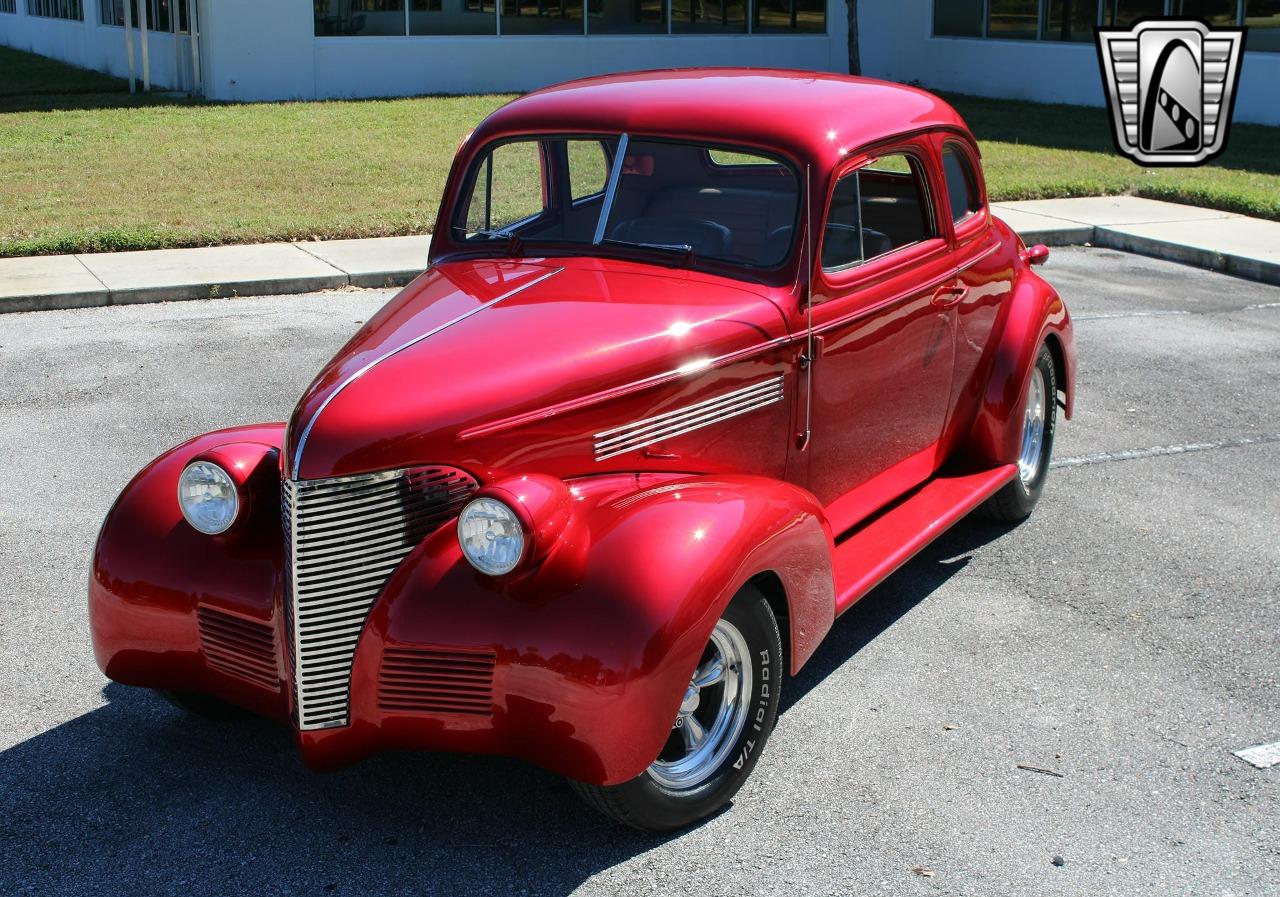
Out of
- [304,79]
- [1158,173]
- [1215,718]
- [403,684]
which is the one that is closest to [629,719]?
[403,684]

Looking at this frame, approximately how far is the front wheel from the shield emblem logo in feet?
51.3

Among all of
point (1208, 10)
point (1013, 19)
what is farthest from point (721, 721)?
point (1013, 19)

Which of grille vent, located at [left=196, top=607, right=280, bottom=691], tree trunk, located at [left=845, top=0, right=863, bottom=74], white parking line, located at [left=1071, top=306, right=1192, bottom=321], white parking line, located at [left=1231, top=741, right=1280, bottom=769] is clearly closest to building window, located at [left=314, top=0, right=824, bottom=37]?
tree trunk, located at [left=845, top=0, right=863, bottom=74]

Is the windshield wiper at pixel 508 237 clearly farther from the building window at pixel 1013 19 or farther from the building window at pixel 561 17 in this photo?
the building window at pixel 1013 19

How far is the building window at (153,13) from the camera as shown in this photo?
23.8 meters

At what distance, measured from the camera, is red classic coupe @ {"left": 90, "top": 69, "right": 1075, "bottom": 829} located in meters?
3.49

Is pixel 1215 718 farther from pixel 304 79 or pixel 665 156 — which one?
pixel 304 79

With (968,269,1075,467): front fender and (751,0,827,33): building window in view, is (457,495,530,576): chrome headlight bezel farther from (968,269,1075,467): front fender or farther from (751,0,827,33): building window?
(751,0,827,33): building window

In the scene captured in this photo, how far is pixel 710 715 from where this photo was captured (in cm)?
393

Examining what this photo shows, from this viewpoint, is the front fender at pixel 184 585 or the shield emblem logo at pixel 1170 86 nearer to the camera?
the front fender at pixel 184 585

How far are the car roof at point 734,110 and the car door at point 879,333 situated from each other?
0.13 meters

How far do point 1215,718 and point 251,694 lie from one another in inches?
116

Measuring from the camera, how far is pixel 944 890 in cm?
356

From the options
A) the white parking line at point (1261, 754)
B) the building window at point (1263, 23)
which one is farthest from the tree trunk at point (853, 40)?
the white parking line at point (1261, 754)
